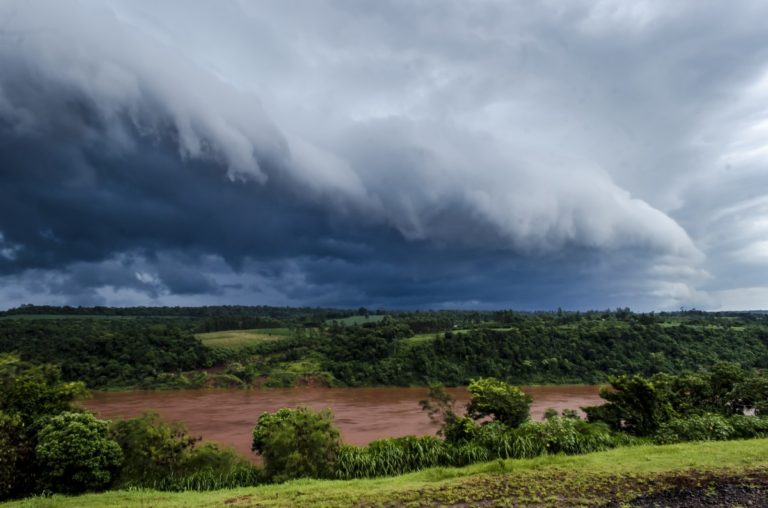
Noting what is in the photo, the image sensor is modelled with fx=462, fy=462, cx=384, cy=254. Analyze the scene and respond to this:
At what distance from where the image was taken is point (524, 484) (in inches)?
455

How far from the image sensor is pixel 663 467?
12.4 metres

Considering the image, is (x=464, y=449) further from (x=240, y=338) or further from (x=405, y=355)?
(x=240, y=338)

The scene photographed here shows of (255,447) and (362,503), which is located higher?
(362,503)

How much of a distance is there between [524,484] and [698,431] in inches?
449

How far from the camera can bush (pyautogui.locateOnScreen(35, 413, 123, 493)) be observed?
617 inches

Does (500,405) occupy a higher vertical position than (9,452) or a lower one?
lower

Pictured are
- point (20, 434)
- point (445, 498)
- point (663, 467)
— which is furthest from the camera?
point (20, 434)

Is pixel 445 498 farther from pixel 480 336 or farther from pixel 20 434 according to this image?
pixel 480 336

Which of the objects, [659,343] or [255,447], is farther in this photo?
[659,343]

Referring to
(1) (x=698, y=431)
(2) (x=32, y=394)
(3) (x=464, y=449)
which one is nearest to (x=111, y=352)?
(2) (x=32, y=394)

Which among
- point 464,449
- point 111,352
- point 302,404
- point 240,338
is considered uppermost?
point 464,449

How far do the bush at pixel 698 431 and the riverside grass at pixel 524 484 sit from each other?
295cm

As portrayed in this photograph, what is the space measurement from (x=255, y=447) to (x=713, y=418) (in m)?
19.2

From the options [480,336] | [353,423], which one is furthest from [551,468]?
[480,336]
